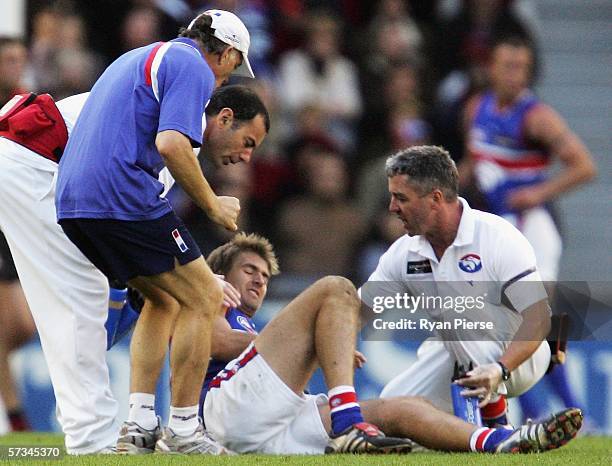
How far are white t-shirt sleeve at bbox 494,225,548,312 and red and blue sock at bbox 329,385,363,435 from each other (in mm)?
993

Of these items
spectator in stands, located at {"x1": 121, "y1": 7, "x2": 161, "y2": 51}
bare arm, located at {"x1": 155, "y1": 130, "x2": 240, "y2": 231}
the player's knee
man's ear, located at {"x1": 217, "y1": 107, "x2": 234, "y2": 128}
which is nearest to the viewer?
bare arm, located at {"x1": 155, "y1": 130, "x2": 240, "y2": 231}

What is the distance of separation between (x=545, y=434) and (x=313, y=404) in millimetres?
1085

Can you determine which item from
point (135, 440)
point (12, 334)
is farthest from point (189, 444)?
point (12, 334)

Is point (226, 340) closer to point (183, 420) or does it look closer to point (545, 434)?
point (183, 420)

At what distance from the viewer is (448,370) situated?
7.12 m

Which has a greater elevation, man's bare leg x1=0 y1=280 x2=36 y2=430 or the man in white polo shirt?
the man in white polo shirt

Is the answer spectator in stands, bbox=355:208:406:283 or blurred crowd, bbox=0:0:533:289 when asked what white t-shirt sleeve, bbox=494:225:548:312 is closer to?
blurred crowd, bbox=0:0:533:289

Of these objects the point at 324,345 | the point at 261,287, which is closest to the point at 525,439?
the point at 324,345

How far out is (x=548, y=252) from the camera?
10.2m

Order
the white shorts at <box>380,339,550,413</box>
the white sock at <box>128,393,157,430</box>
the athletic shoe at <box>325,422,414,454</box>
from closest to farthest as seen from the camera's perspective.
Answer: the athletic shoe at <box>325,422,414,454</box>
the white sock at <box>128,393,157,430</box>
the white shorts at <box>380,339,550,413</box>

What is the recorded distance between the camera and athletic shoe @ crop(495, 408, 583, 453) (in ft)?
19.0

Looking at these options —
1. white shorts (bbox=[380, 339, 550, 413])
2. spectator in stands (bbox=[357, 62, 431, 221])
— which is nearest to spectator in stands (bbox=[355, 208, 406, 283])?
spectator in stands (bbox=[357, 62, 431, 221])

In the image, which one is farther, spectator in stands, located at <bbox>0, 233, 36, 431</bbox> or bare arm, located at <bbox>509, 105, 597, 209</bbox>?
bare arm, located at <bbox>509, 105, 597, 209</bbox>

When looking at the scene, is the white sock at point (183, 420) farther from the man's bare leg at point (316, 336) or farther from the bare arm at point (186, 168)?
the bare arm at point (186, 168)
